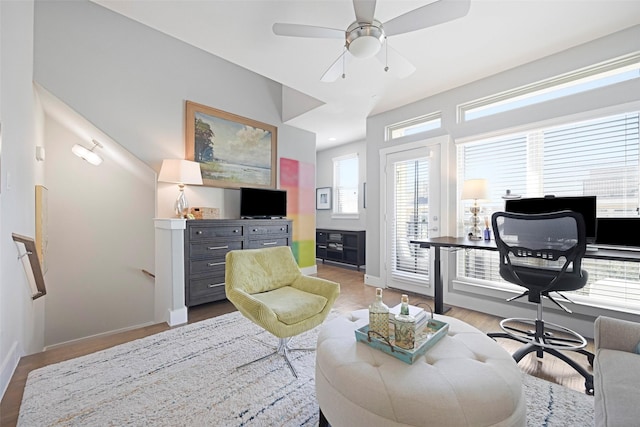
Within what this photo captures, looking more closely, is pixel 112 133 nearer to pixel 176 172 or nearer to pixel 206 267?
pixel 176 172

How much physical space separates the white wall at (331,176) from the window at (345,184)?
12cm

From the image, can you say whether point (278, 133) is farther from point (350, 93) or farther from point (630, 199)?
point (630, 199)

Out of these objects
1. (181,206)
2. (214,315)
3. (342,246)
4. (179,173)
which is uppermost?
(179,173)

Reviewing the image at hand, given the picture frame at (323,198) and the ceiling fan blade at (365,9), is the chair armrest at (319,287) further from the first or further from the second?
the picture frame at (323,198)

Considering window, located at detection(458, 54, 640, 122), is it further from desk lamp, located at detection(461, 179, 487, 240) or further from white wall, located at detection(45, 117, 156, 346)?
white wall, located at detection(45, 117, 156, 346)

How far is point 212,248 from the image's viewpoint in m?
3.32

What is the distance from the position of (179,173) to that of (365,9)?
8.25ft

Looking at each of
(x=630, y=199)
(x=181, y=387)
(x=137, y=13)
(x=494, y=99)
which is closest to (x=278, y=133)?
(x=137, y=13)

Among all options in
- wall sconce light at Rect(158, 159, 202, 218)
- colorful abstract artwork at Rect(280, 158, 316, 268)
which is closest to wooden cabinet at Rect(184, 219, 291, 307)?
wall sconce light at Rect(158, 159, 202, 218)

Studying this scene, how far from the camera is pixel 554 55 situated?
268 centimetres

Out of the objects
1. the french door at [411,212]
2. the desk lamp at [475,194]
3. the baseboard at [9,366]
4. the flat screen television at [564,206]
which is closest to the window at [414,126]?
the french door at [411,212]

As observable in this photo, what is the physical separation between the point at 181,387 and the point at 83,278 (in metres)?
2.93

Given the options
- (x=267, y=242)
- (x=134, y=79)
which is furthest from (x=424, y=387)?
(x=134, y=79)

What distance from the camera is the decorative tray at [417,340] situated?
3.78ft
